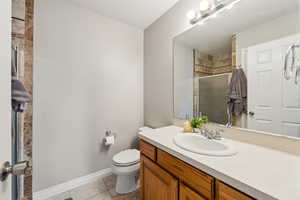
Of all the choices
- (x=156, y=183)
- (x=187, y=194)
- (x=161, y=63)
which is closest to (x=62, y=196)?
(x=156, y=183)

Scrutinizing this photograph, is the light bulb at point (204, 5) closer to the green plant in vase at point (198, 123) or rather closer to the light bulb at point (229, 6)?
the light bulb at point (229, 6)

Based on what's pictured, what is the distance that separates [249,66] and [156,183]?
1.25 metres

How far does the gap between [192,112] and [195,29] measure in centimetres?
96

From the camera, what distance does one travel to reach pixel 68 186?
162cm

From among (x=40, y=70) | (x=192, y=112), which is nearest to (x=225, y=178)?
(x=192, y=112)

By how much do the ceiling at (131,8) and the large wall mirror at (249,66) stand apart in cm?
57

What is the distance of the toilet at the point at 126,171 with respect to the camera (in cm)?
152

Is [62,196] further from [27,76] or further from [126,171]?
[27,76]

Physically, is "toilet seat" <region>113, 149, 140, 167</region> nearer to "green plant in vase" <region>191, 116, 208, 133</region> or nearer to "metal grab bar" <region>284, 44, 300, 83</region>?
"green plant in vase" <region>191, 116, 208, 133</region>

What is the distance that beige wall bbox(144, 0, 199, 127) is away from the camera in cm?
167

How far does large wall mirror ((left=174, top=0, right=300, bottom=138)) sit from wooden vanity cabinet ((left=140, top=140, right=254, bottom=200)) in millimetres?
642

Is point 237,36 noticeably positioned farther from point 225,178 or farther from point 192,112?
point 225,178

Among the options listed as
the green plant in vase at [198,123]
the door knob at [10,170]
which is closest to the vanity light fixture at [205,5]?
the green plant in vase at [198,123]

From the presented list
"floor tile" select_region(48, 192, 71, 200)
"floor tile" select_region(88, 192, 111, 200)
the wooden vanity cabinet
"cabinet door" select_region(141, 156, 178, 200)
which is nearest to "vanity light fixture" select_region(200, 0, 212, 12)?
the wooden vanity cabinet
